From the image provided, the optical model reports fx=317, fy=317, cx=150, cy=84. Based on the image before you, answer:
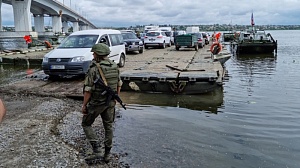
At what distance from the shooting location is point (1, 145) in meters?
5.29

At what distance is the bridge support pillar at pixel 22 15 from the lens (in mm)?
58906

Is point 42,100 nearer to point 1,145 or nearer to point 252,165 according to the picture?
point 1,145

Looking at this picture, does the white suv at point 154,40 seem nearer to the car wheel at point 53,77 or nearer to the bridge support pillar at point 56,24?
the car wheel at point 53,77

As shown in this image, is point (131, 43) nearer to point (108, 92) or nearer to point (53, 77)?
point (53, 77)

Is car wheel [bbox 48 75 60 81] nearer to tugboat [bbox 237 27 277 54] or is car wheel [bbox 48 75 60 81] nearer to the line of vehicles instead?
the line of vehicles

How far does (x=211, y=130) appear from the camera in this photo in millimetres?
7164

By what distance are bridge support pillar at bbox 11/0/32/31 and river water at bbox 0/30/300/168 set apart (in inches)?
2167

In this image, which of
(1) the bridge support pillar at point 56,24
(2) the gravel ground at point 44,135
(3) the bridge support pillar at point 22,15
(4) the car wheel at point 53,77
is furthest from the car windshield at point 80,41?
(1) the bridge support pillar at point 56,24

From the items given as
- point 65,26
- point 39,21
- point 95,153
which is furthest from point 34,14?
point 95,153

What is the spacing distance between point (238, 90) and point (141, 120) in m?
5.93

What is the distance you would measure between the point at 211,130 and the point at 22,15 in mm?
61333

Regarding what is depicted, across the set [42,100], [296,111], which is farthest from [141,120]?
[296,111]

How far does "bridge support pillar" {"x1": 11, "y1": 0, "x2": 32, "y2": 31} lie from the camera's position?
58.9 m

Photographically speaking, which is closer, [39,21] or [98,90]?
[98,90]
